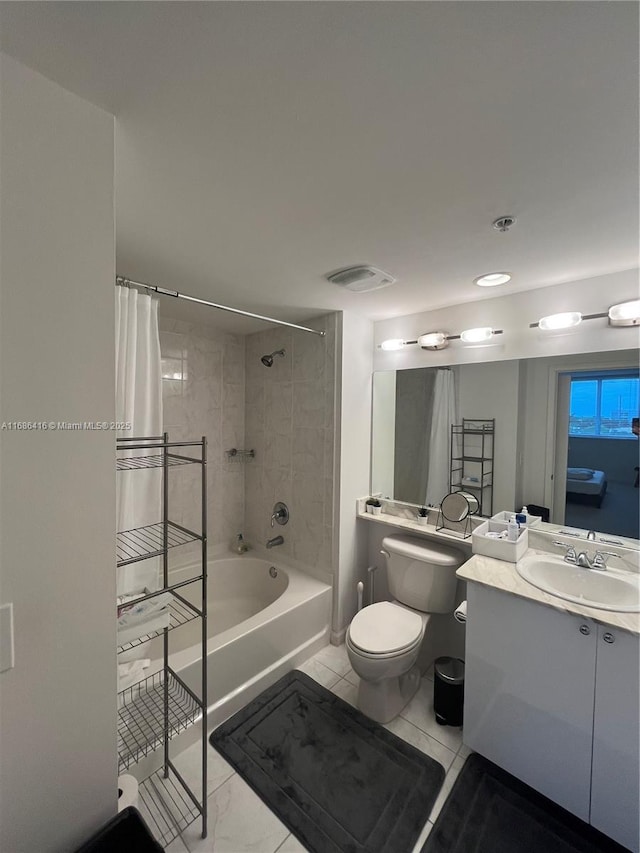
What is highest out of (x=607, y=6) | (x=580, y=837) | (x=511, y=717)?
(x=607, y=6)

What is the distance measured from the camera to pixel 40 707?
80 centimetres

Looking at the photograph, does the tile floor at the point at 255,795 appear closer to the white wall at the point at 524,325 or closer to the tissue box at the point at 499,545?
the tissue box at the point at 499,545

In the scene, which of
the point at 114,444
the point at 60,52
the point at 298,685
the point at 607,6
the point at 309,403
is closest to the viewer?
the point at 607,6

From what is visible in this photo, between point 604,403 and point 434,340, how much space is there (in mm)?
941

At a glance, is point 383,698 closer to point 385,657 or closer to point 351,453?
point 385,657

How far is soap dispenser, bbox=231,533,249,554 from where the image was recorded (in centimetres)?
294

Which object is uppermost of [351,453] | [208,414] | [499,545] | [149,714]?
[208,414]

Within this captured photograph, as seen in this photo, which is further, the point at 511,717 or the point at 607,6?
the point at 511,717

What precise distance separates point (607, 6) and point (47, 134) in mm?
1133

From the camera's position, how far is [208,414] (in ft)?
9.37

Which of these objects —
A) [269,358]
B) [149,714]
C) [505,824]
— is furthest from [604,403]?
[149,714]

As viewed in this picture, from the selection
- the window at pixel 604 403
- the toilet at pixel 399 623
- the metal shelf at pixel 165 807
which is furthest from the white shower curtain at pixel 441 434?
the metal shelf at pixel 165 807

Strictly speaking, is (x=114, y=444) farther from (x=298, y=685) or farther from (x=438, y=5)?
(x=298, y=685)

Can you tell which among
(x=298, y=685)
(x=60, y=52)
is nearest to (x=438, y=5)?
(x=60, y=52)
